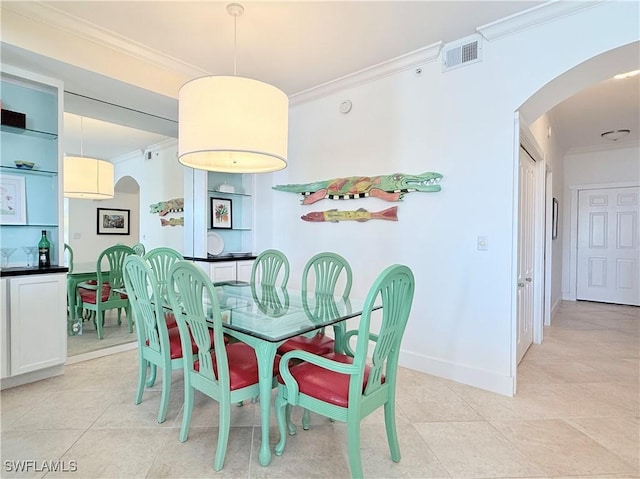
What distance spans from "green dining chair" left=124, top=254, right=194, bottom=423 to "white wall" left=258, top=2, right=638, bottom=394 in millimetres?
1893

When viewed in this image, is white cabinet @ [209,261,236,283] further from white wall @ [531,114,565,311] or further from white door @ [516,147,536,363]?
white wall @ [531,114,565,311]

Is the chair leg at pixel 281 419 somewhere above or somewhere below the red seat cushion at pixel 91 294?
below

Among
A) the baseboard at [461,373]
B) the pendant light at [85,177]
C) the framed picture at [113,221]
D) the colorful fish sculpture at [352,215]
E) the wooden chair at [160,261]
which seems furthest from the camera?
the framed picture at [113,221]

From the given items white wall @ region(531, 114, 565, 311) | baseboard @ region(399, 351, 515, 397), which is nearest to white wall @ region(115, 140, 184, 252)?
baseboard @ region(399, 351, 515, 397)

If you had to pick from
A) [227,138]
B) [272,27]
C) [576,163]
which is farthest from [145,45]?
[576,163]

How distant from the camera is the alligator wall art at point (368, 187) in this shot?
118 inches

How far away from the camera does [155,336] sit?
7.38ft

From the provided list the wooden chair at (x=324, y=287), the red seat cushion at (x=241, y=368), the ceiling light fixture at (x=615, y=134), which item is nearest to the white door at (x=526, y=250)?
the wooden chair at (x=324, y=287)

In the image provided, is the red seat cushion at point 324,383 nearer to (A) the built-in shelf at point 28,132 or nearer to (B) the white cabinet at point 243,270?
(B) the white cabinet at point 243,270

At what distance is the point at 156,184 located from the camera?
390cm

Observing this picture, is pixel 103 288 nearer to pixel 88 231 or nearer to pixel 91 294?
pixel 91 294

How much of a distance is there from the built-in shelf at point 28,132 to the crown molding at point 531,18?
359 centimetres

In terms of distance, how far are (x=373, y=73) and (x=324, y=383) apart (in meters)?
2.84

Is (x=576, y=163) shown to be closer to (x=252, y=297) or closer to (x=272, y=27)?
(x=272, y=27)
